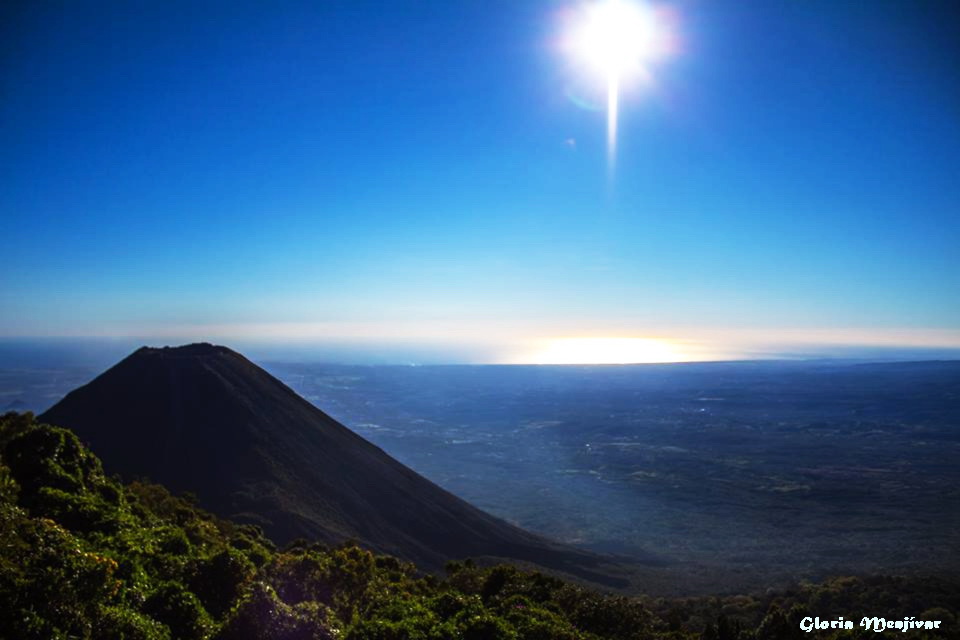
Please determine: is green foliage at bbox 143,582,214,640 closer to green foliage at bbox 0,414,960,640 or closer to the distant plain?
green foliage at bbox 0,414,960,640

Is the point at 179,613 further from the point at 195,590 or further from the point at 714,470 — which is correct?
the point at 714,470

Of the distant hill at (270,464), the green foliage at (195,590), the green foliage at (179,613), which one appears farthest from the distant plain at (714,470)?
the green foliage at (179,613)

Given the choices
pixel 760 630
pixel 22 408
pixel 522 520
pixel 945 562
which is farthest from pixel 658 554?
pixel 22 408

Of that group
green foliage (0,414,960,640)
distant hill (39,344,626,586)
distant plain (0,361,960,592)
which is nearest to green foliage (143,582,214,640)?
green foliage (0,414,960,640)

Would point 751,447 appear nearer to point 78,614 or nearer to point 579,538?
point 579,538

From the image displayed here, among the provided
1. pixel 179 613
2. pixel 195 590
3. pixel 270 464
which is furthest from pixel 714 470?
pixel 179 613

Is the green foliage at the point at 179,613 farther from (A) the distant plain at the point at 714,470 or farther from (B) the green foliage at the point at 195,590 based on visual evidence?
(A) the distant plain at the point at 714,470
